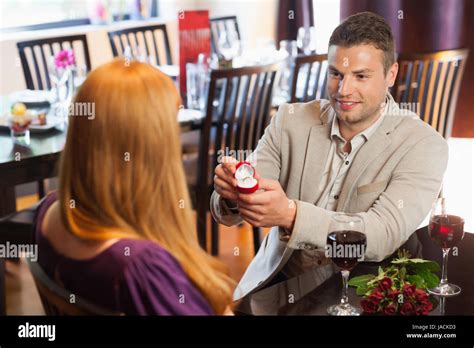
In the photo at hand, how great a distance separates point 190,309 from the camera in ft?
4.24

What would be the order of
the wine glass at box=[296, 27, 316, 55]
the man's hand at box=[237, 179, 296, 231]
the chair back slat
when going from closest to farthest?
the man's hand at box=[237, 179, 296, 231], the chair back slat, the wine glass at box=[296, 27, 316, 55]

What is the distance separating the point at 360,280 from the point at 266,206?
243 mm

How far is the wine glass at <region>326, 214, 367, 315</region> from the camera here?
140 cm

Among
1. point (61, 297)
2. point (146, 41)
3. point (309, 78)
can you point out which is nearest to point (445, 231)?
point (61, 297)

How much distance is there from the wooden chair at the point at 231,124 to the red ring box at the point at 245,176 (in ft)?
4.25

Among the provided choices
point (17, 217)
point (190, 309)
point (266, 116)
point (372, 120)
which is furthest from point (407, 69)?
point (190, 309)

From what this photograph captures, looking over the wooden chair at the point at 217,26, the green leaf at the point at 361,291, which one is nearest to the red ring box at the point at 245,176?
the green leaf at the point at 361,291

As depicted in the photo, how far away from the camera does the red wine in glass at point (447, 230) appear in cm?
153

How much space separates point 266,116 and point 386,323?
5.02 feet

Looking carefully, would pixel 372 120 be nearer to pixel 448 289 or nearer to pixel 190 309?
pixel 448 289

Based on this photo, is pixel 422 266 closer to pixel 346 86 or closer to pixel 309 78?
pixel 346 86

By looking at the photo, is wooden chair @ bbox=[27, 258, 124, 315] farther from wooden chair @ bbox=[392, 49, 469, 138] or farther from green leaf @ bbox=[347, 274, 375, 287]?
wooden chair @ bbox=[392, 49, 469, 138]

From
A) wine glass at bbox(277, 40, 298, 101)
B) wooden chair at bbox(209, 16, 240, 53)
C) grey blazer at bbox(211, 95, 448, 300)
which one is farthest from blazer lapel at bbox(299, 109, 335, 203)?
wooden chair at bbox(209, 16, 240, 53)

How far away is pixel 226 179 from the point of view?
164 cm
